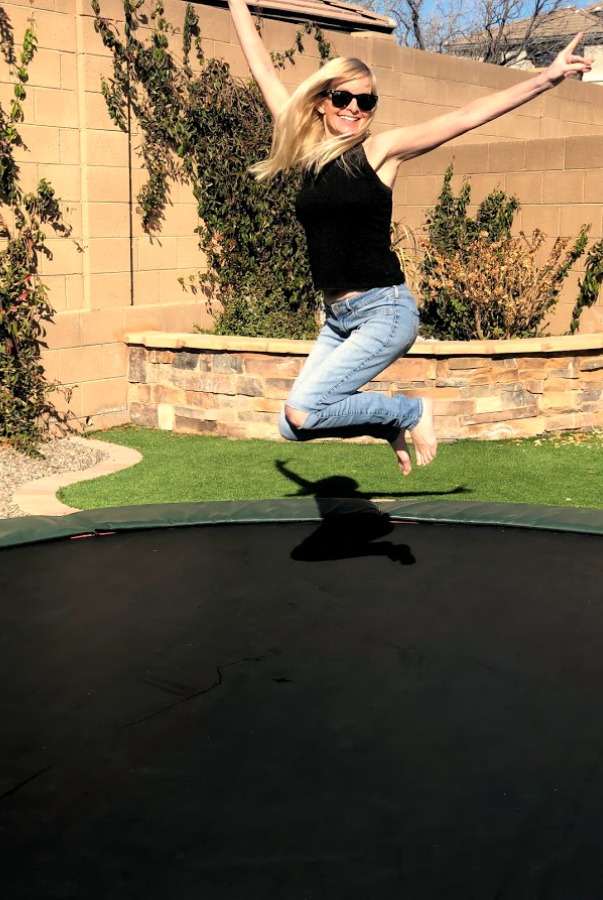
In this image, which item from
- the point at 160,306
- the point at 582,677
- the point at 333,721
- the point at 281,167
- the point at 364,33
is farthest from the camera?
the point at 364,33

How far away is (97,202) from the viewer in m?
5.66

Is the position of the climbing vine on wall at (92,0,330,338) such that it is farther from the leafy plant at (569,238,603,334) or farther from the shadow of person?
the shadow of person

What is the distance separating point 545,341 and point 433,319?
1344mm

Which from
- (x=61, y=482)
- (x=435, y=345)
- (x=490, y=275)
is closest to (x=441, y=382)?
(x=435, y=345)

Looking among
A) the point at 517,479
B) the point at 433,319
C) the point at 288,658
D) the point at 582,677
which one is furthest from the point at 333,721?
the point at 433,319

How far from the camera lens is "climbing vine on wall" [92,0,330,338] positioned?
19.0ft

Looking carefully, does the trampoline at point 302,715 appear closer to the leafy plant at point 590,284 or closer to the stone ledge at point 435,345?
the stone ledge at point 435,345

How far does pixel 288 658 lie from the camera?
7.04ft

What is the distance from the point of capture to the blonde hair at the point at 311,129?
2.43m

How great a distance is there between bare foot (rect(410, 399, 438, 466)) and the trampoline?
0.30 metres

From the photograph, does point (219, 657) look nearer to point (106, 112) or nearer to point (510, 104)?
point (510, 104)

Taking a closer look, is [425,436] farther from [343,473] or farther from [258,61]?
[343,473]

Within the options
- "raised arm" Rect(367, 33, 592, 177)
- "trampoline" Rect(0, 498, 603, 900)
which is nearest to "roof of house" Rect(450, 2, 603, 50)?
"raised arm" Rect(367, 33, 592, 177)

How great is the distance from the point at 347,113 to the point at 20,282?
312 centimetres
